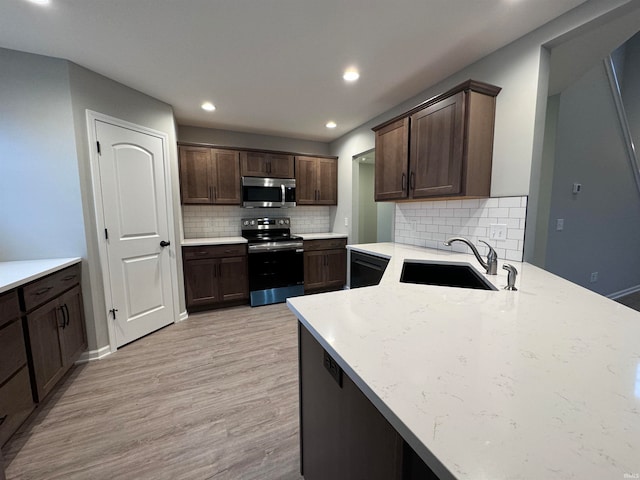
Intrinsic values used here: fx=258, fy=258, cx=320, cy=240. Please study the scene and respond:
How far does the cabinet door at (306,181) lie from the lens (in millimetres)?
3988

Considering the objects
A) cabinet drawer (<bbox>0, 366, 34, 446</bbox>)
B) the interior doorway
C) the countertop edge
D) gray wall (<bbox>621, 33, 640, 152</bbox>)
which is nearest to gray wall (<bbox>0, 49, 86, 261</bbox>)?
cabinet drawer (<bbox>0, 366, 34, 446</bbox>)

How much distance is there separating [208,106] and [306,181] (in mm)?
1648

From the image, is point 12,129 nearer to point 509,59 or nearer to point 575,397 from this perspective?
point 575,397

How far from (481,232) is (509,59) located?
4.24 feet

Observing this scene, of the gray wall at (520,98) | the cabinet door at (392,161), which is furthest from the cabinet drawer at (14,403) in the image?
the gray wall at (520,98)

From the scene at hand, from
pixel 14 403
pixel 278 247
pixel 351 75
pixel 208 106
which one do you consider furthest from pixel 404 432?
pixel 208 106

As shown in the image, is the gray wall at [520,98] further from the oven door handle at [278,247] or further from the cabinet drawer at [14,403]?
the cabinet drawer at [14,403]

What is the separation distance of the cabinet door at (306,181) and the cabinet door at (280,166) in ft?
0.38

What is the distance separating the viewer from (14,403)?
1.43 meters

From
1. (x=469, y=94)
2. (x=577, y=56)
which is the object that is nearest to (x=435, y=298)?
(x=469, y=94)

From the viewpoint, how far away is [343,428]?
84cm

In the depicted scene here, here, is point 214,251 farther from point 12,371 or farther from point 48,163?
point 12,371

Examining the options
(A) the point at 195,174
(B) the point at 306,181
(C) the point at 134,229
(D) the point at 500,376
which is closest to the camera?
(D) the point at 500,376

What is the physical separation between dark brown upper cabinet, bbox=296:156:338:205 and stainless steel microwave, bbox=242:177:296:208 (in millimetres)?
147
